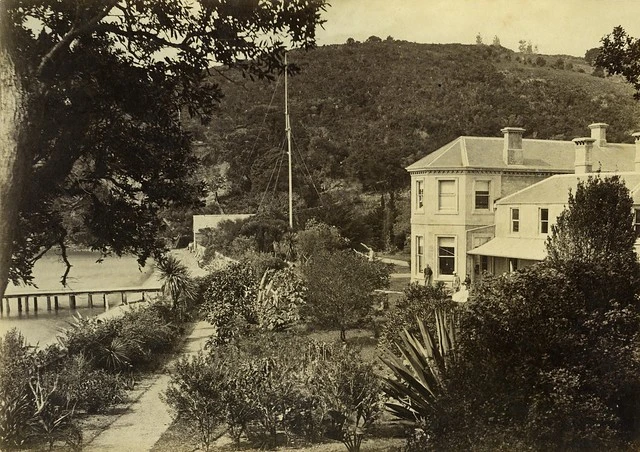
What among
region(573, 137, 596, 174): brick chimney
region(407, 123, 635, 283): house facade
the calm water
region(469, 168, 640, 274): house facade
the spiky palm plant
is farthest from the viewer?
the calm water

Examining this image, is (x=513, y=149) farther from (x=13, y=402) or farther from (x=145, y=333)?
(x=13, y=402)

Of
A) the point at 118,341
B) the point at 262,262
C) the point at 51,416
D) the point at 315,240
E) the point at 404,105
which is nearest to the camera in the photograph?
the point at 51,416

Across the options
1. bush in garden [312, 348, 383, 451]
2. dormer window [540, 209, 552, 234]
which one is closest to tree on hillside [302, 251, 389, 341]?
bush in garden [312, 348, 383, 451]

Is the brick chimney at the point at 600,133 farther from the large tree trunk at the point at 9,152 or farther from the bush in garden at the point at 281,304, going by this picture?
the large tree trunk at the point at 9,152

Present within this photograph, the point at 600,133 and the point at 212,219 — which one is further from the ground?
the point at 600,133

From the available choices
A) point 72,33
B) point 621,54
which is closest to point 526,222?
point 621,54

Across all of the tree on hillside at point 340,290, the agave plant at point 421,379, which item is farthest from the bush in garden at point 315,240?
the agave plant at point 421,379

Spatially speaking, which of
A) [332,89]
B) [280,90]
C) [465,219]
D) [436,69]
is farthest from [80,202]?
[436,69]

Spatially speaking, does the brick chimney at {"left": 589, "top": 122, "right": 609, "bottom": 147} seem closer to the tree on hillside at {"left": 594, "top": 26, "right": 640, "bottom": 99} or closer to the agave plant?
the tree on hillside at {"left": 594, "top": 26, "right": 640, "bottom": 99}

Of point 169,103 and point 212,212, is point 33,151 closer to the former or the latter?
point 169,103
